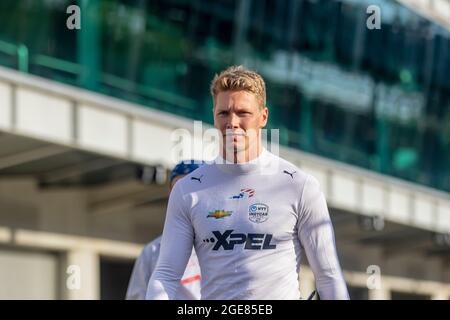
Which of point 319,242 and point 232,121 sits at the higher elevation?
point 232,121

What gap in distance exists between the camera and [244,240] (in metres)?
4.45

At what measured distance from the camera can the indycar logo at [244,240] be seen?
175 inches

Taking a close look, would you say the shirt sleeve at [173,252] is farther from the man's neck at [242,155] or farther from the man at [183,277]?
the man at [183,277]

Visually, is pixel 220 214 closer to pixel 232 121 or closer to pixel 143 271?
pixel 232 121

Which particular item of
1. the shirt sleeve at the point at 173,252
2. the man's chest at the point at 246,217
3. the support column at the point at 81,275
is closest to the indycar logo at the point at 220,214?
the man's chest at the point at 246,217

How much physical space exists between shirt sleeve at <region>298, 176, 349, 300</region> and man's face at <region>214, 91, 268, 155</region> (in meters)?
0.28

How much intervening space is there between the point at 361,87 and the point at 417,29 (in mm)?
3429

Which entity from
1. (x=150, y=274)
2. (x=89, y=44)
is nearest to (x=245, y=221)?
(x=150, y=274)

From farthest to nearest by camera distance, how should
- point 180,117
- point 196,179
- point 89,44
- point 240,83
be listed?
point 180,117
point 89,44
point 196,179
point 240,83

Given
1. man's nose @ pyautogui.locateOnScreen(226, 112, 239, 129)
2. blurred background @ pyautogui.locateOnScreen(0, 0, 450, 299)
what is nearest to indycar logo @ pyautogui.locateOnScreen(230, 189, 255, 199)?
man's nose @ pyautogui.locateOnScreen(226, 112, 239, 129)

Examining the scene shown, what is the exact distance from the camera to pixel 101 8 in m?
17.5

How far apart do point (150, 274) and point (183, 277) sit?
14.7 inches
